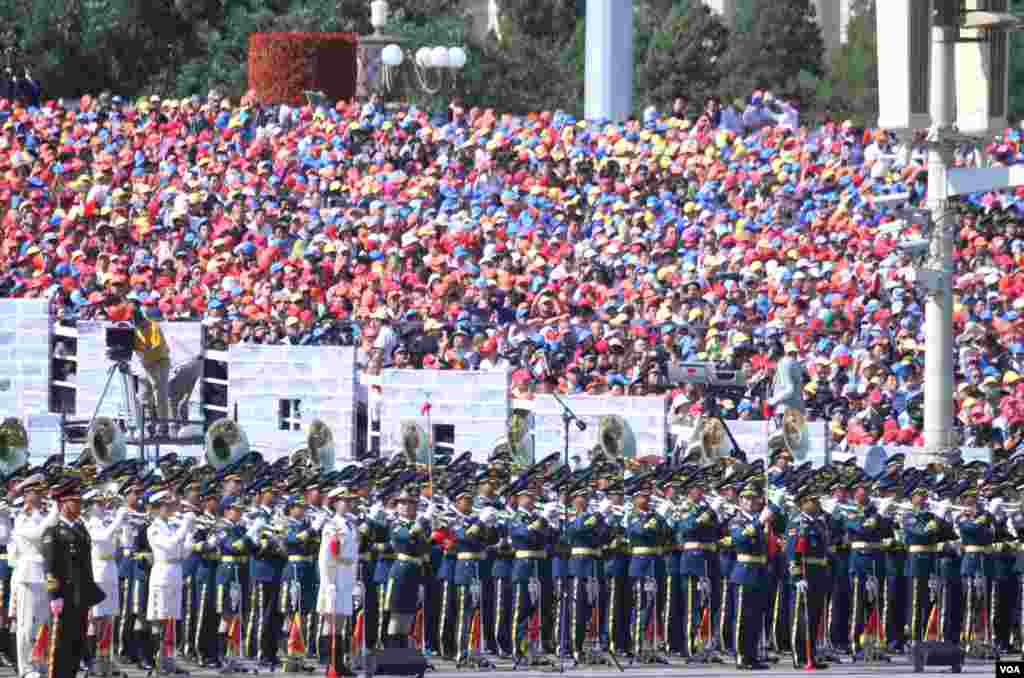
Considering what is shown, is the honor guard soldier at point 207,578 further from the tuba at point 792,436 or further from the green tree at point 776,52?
the green tree at point 776,52

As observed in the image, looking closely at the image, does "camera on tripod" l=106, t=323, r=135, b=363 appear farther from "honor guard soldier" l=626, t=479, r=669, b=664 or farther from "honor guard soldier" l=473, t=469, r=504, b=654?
"honor guard soldier" l=626, t=479, r=669, b=664

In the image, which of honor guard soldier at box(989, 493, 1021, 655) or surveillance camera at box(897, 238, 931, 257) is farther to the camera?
surveillance camera at box(897, 238, 931, 257)

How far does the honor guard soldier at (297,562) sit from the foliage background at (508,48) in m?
31.1

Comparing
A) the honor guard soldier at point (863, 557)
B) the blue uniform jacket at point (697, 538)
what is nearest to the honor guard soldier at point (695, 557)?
the blue uniform jacket at point (697, 538)

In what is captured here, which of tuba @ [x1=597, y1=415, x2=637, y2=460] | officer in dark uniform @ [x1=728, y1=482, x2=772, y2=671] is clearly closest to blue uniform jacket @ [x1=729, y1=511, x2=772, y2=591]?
officer in dark uniform @ [x1=728, y1=482, x2=772, y2=671]

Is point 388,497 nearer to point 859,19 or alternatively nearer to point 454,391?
point 454,391

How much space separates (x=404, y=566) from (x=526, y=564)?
130 centimetres

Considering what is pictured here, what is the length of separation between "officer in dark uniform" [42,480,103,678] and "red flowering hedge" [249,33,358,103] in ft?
92.5

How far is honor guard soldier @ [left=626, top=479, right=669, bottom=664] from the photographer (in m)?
25.9

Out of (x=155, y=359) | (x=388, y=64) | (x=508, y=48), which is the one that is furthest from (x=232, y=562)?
(x=508, y=48)

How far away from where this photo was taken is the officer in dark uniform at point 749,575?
25.6 m

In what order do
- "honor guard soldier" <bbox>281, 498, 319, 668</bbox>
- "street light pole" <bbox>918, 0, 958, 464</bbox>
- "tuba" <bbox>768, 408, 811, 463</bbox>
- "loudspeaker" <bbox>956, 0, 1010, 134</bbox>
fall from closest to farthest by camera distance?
1. "honor guard soldier" <bbox>281, 498, 319, 668</bbox>
2. "tuba" <bbox>768, 408, 811, 463</bbox>
3. "street light pole" <bbox>918, 0, 958, 464</bbox>
4. "loudspeaker" <bbox>956, 0, 1010, 134</bbox>

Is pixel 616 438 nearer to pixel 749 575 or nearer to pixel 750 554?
pixel 750 554

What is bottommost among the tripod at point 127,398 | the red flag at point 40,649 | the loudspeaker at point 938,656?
the loudspeaker at point 938,656
